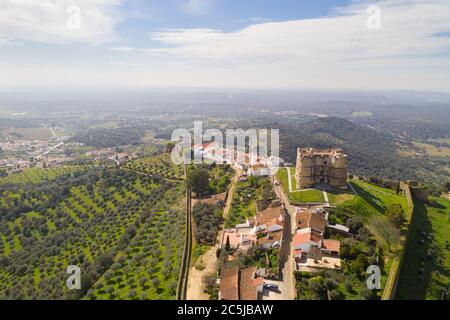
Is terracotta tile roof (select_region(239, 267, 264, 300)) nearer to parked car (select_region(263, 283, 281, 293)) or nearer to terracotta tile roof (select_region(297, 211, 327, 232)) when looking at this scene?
parked car (select_region(263, 283, 281, 293))

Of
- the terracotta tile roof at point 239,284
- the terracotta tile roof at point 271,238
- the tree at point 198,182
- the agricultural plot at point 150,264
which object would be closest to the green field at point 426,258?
the terracotta tile roof at point 271,238

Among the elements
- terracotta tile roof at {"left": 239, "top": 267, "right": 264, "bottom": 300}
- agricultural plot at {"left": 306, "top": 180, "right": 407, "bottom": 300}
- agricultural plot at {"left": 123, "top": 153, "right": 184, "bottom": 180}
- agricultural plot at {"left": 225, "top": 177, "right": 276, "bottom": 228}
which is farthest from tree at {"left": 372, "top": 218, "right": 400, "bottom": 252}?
agricultural plot at {"left": 123, "top": 153, "right": 184, "bottom": 180}

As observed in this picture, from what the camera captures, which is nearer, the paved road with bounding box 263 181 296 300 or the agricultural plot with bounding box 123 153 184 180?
the paved road with bounding box 263 181 296 300

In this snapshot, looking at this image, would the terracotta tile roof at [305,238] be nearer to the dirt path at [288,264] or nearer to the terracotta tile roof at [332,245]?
the terracotta tile roof at [332,245]

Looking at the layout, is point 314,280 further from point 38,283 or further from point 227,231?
point 38,283

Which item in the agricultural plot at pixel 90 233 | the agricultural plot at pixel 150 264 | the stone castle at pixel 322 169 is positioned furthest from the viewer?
the stone castle at pixel 322 169

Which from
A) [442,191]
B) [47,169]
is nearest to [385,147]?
[442,191]
